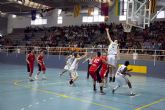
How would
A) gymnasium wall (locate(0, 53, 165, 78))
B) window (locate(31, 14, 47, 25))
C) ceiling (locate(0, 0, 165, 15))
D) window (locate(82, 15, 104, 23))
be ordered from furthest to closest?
1. window (locate(31, 14, 47, 25))
2. window (locate(82, 15, 104, 23))
3. ceiling (locate(0, 0, 165, 15))
4. gymnasium wall (locate(0, 53, 165, 78))

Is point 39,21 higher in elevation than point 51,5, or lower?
lower

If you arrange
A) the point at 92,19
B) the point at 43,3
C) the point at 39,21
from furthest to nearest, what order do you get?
the point at 39,21 → the point at 92,19 → the point at 43,3

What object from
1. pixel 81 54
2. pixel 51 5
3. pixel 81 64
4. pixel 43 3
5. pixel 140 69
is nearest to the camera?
pixel 140 69

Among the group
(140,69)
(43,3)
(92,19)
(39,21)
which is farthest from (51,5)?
(140,69)

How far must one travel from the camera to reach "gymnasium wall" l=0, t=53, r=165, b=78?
70.9 feet

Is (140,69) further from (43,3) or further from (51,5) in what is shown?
(51,5)

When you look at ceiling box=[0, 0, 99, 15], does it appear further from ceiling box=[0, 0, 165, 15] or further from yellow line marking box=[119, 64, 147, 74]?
yellow line marking box=[119, 64, 147, 74]

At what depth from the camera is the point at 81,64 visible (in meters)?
26.5

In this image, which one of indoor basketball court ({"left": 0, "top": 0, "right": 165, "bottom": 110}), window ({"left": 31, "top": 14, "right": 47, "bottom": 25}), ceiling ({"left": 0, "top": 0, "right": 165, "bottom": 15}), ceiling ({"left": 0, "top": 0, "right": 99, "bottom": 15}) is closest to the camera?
indoor basketball court ({"left": 0, "top": 0, "right": 165, "bottom": 110})

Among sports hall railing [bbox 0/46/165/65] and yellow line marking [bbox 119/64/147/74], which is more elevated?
sports hall railing [bbox 0/46/165/65]

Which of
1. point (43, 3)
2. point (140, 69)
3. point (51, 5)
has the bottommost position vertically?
point (140, 69)

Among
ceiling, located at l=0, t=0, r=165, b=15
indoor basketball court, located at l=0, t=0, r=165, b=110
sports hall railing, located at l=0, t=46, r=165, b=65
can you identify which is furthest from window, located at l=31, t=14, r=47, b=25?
sports hall railing, located at l=0, t=46, r=165, b=65

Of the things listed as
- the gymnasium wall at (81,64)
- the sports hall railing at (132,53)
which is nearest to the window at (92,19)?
the sports hall railing at (132,53)

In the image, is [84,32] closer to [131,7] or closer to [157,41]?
[157,41]
